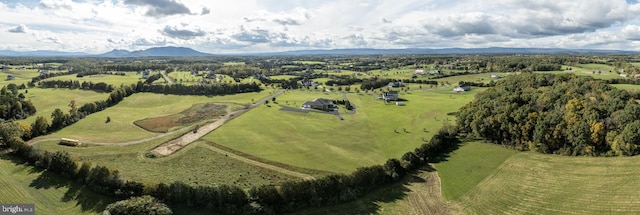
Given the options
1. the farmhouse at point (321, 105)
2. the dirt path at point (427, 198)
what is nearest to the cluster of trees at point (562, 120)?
the dirt path at point (427, 198)

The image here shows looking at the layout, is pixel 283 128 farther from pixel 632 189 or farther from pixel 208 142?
pixel 632 189

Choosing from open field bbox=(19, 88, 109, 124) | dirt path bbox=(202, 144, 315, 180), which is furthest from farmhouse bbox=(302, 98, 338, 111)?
open field bbox=(19, 88, 109, 124)

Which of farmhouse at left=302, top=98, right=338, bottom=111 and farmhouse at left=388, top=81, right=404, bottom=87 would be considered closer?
farmhouse at left=302, top=98, right=338, bottom=111

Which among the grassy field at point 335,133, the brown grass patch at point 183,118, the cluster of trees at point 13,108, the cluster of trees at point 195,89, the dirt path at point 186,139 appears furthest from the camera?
the cluster of trees at point 195,89

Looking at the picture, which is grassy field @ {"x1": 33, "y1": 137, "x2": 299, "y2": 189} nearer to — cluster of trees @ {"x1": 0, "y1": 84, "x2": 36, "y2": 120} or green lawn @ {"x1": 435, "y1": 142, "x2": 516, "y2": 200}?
green lawn @ {"x1": 435, "y1": 142, "x2": 516, "y2": 200}

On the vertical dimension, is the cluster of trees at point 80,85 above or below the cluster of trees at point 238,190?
above

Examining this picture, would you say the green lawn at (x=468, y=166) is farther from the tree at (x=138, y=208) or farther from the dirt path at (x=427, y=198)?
the tree at (x=138, y=208)

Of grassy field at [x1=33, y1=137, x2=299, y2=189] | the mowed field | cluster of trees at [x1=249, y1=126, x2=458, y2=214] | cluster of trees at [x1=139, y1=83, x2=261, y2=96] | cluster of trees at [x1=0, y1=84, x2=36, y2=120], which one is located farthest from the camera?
cluster of trees at [x1=139, y1=83, x2=261, y2=96]

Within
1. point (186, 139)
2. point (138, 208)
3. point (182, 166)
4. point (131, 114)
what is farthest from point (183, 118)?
point (138, 208)
